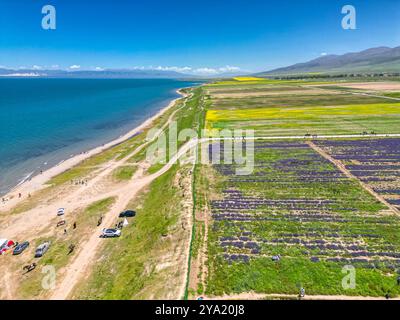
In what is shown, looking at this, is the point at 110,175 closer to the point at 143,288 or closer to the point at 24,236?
the point at 24,236

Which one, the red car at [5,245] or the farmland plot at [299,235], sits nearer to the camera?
the farmland plot at [299,235]

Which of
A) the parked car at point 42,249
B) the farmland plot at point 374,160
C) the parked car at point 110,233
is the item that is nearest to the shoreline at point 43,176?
the parked car at point 42,249

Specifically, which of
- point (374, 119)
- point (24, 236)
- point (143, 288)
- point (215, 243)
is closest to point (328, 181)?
point (215, 243)

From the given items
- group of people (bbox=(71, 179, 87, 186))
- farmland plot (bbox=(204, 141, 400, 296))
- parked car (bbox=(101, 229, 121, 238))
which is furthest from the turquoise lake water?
farmland plot (bbox=(204, 141, 400, 296))

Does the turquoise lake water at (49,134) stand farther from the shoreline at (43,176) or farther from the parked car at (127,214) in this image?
the parked car at (127,214)

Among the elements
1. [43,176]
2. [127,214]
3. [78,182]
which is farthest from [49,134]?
[127,214]

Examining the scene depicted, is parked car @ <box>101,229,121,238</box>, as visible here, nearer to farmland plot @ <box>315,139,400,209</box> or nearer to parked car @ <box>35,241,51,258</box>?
parked car @ <box>35,241,51,258</box>

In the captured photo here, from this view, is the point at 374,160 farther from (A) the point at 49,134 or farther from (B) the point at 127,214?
(A) the point at 49,134
